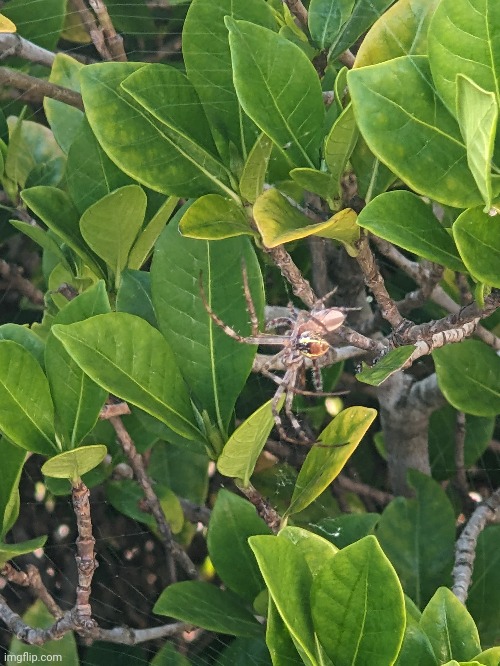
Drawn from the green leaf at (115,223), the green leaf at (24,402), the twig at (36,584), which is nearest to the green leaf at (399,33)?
the green leaf at (115,223)

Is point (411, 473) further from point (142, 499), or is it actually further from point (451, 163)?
point (451, 163)

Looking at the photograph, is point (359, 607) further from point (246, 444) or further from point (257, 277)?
point (257, 277)

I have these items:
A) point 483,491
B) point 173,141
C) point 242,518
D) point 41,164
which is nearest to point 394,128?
point 173,141

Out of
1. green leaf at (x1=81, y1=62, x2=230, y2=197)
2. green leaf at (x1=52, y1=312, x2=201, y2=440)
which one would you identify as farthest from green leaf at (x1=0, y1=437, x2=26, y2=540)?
green leaf at (x1=81, y1=62, x2=230, y2=197)

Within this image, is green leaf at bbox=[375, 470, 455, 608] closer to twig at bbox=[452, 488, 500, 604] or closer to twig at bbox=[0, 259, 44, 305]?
twig at bbox=[452, 488, 500, 604]

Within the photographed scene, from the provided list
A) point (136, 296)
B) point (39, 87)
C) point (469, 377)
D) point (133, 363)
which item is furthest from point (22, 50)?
point (469, 377)

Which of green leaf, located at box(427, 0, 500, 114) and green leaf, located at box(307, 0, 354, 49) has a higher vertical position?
green leaf, located at box(427, 0, 500, 114)

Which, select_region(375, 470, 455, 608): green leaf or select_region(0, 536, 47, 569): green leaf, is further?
select_region(375, 470, 455, 608): green leaf

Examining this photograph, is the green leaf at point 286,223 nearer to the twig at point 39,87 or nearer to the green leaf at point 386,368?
the green leaf at point 386,368
